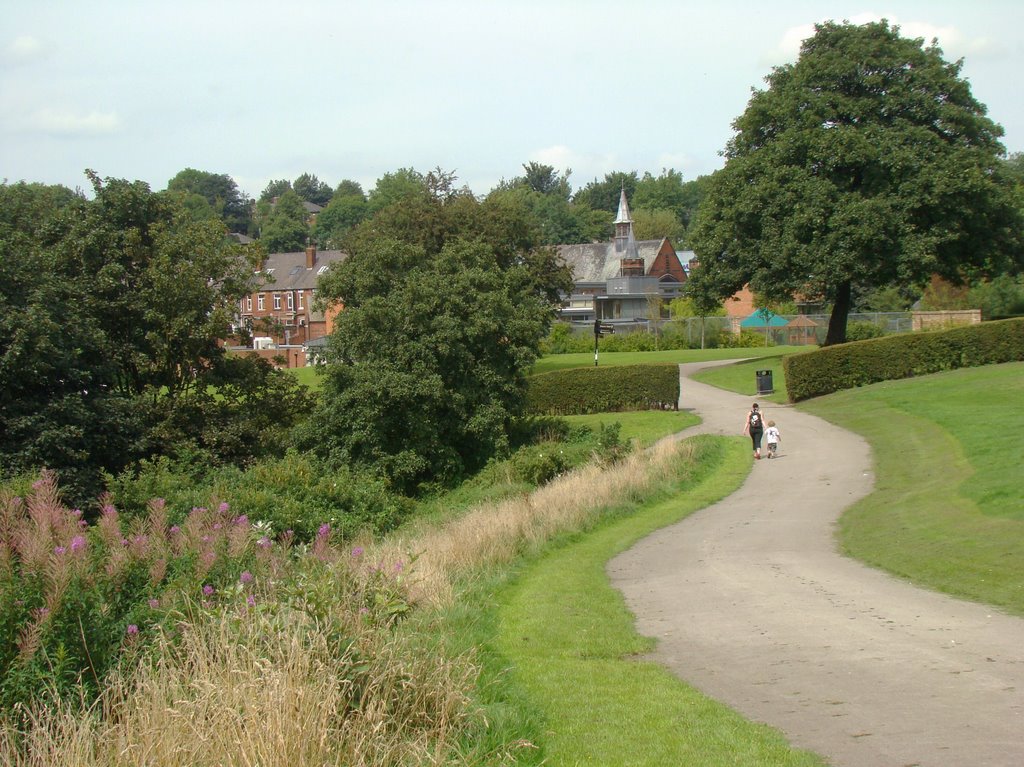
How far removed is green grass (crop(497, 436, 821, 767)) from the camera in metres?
6.87

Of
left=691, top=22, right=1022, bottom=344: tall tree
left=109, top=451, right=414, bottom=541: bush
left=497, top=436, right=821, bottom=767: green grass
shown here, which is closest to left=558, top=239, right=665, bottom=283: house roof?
left=691, top=22, right=1022, bottom=344: tall tree

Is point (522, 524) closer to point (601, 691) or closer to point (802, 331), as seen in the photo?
point (601, 691)

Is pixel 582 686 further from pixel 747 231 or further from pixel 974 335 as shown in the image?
pixel 747 231

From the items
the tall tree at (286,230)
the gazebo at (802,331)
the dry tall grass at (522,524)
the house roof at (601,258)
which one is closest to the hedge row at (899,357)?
the dry tall grass at (522,524)

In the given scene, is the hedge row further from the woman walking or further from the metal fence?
the metal fence

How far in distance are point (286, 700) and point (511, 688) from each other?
279 cm

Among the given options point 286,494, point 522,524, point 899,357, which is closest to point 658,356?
point 899,357

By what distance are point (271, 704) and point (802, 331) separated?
64.0 metres

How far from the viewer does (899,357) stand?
3856cm

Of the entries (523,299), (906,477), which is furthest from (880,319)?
(906,477)

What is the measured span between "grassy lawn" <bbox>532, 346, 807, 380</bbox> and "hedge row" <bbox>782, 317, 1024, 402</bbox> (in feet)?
54.7

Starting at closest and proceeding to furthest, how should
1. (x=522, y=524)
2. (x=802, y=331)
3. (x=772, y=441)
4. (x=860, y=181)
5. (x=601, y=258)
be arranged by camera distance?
(x=522, y=524)
(x=772, y=441)
(x=860, y=181)
(x=802, y=331)
(x=601, y=258)

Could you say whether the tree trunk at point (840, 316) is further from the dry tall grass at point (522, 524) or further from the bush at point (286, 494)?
the bush at point (286, 494)

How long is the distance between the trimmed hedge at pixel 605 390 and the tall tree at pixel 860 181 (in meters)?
7.80
